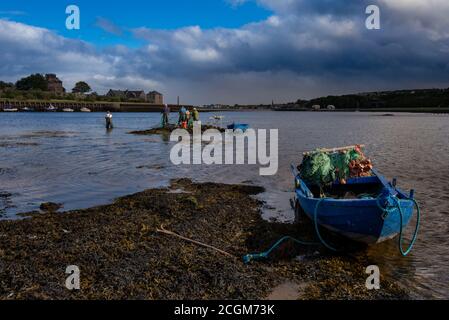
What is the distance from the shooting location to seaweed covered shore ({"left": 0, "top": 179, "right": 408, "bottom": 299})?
7.01 meters

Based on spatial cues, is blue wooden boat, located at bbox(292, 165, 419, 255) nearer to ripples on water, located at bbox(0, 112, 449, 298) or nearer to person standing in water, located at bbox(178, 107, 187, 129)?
ripples on water, located at bbox(0, 112, 449, 298)

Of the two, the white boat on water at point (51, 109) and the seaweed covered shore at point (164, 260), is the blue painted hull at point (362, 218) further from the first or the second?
the white boat on water at point (51, 109)

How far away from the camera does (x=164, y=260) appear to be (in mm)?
8203

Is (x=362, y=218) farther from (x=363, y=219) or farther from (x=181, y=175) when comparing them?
(x=181, y=175)

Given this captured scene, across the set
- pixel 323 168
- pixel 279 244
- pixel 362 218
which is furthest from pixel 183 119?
pixel 362 218

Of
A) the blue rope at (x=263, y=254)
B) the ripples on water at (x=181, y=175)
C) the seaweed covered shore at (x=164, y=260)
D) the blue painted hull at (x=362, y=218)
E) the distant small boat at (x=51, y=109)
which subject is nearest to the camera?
the seaweed covered shore at (x=164, y=260)

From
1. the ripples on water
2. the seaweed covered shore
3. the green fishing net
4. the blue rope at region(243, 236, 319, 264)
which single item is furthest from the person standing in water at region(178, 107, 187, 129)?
the blue rope at region(243, 236, 319, 264)

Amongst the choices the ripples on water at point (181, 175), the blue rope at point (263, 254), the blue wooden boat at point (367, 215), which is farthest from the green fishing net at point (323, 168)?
the blue rope at point (263, 254)

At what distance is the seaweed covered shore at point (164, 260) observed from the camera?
701 centimetres

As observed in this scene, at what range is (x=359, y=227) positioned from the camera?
8.94m

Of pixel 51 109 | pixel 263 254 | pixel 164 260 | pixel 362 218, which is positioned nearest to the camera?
pixel 164 260
